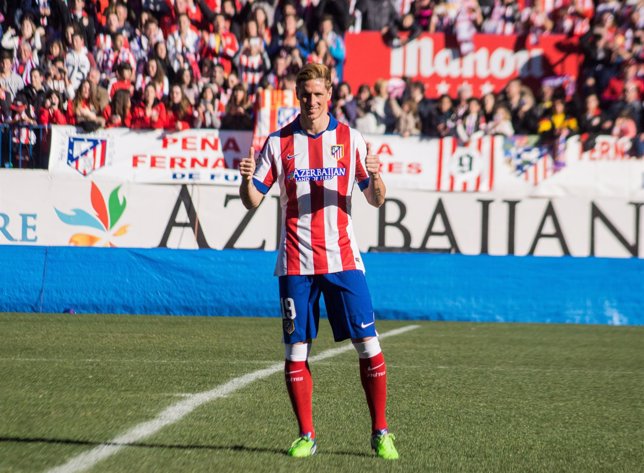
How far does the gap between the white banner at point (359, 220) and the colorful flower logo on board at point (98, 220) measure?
1 cm

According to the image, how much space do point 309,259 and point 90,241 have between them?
446 inches

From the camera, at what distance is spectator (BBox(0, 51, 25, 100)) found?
17.4 meters

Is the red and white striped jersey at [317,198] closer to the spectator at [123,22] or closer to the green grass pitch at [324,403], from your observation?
the green grass pitch at [324,403]

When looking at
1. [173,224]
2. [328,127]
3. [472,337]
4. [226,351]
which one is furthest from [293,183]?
[173,224]

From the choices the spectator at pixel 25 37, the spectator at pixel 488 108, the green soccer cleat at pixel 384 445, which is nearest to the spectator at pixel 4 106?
the spectator at pixel 25 37

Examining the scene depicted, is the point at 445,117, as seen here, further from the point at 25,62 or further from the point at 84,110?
the point at 25,62

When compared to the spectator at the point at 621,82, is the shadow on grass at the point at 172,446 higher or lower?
lower

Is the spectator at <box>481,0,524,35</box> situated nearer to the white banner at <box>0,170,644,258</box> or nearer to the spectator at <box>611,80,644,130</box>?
the spectator at <box>611,80,644,130</box>

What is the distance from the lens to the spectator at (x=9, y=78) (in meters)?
17.4

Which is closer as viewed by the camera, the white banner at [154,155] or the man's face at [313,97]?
the man's face at [313,97]

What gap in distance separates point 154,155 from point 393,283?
395 centimetres

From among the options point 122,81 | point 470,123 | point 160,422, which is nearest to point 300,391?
point 160,422

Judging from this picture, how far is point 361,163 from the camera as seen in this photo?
5.59 meters

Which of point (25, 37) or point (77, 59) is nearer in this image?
point (77, 59)
